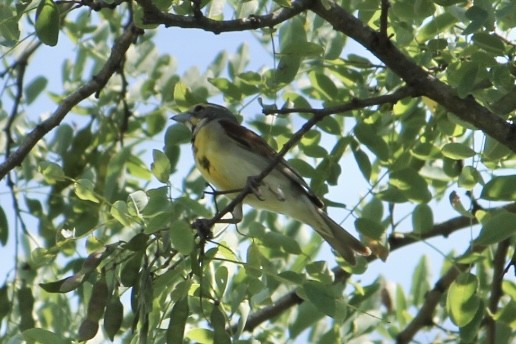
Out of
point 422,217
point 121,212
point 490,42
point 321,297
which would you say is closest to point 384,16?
point 490,42

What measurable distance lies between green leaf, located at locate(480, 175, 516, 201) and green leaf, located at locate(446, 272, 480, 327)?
1.04 feet

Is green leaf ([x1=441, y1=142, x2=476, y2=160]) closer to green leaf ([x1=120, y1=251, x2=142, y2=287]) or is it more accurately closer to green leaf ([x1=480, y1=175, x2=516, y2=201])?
green leaf ([x1=480, y1=175, x2=516, y2=201])

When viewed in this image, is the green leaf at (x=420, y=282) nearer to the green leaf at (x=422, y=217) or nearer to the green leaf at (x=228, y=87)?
the green leaf at (x=422, y=217)

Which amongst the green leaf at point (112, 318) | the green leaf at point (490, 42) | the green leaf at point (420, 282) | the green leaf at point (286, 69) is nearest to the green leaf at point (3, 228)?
the green leaf at point (286, 69)

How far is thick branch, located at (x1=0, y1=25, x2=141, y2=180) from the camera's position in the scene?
165 inches

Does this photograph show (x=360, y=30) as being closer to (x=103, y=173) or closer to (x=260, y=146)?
(x=260, y=146)

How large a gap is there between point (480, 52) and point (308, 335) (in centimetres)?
196

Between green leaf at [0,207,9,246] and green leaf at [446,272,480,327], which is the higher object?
green leaf at [0,207,9,246]

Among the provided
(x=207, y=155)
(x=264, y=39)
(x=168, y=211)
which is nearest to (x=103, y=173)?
(x=207, y=155)

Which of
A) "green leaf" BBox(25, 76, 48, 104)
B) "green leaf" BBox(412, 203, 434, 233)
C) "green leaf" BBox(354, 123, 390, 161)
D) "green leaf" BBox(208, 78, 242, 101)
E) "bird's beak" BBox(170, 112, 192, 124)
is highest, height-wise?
"green leaf" BBox(25, 76, 48, 104)

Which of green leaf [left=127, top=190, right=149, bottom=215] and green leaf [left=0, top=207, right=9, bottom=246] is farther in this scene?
green leaf [left=0, top=207, right=9, bottom=246]

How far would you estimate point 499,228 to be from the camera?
12.6ft

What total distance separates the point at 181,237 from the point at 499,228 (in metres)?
1.15

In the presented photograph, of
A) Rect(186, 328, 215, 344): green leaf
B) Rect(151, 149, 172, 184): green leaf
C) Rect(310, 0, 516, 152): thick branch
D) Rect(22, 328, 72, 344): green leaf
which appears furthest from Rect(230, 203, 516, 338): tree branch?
Rect(22, 328, 72, 344): green leaf
